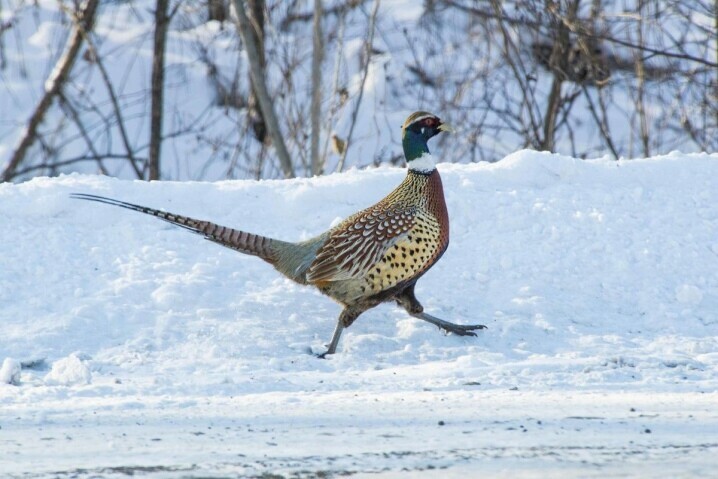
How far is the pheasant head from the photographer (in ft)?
20.2

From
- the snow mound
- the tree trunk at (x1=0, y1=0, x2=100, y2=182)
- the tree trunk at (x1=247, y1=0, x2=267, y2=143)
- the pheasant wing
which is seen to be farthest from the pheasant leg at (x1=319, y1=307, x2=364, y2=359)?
the tree trunk at (x1=0, y1=0, x2=100, y2=182)

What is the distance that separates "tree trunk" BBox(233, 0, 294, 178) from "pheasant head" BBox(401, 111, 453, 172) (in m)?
5.37

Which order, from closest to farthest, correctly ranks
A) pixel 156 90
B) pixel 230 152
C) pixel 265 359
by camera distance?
pixel 265 359, pixel 156 90, pixel 230 152

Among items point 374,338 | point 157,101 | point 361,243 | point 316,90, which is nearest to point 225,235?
point 361,243

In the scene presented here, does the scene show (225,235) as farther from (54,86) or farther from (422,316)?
(54,86)

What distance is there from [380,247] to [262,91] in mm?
6018

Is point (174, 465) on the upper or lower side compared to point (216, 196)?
lower

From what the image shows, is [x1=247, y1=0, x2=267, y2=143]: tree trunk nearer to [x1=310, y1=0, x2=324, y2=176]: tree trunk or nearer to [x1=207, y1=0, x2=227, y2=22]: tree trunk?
[x1=310, y1=0, x2=324, y2=176]: tree trunk

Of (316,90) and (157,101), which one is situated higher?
(157,101)

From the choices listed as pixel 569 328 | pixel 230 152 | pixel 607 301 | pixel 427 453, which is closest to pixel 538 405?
pixel 427 453

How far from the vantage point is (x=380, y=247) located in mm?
5863

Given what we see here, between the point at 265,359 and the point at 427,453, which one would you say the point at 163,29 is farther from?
the point at 427,453

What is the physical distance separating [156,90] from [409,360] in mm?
7579

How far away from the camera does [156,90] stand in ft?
41.9
